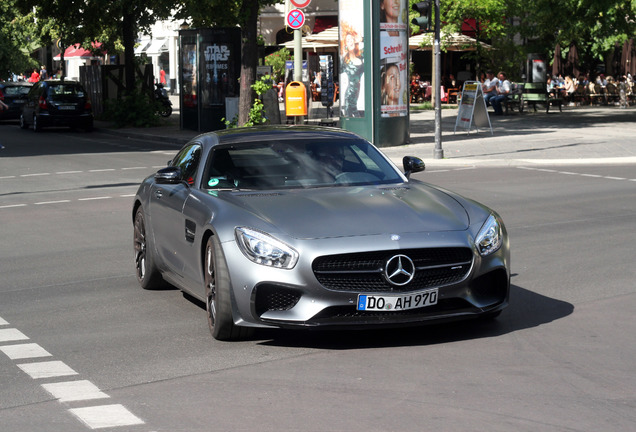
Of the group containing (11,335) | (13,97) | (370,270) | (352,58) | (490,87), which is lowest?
(11,335)

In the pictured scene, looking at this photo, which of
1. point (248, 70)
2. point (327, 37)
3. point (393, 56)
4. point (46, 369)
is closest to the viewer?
point (46, 369)

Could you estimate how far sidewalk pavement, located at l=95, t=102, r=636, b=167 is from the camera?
22.9 meters

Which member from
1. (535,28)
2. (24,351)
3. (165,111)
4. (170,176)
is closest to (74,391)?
(24,351)

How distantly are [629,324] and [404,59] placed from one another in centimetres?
1991

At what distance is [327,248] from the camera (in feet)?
22.6

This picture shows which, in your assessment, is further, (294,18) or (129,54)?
(129,54)

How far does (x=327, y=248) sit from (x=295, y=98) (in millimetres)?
21439

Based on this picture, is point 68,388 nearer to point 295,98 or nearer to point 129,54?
point 295,98

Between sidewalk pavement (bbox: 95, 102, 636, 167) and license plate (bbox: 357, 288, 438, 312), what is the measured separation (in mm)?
15434

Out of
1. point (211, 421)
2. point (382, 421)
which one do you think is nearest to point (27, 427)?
point (211, 421)

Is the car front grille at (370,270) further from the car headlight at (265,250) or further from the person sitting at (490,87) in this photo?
the person sitting at (490,87)

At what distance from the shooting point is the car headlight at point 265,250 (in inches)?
272

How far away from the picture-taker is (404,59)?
27.2 m

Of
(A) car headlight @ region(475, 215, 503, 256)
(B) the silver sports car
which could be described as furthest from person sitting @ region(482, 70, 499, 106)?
(A) car headlight @ region(475, 215, 503, 256)
